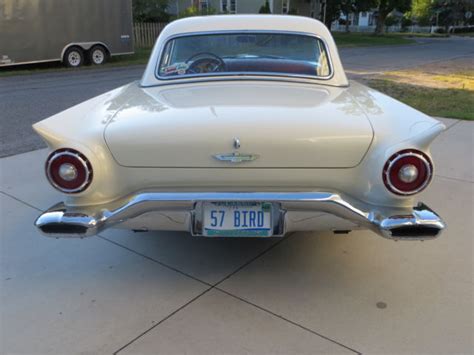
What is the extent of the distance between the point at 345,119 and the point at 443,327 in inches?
49.8

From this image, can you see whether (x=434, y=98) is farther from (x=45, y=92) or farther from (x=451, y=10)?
(x=451, y=10)

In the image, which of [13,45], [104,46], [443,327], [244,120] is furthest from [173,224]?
[104,46]

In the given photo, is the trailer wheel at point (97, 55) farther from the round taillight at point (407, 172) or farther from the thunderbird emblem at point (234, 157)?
the round taillight at point (407, 172)

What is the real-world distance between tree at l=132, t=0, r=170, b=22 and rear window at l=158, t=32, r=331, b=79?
68.8 ft

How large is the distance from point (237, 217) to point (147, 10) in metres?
22.8

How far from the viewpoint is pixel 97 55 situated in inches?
619

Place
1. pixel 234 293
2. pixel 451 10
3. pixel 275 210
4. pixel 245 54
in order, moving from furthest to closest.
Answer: pixel 451 10
pixel 245 54
pixel 234 293
pixel 275 210

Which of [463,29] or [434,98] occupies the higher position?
[463,29]

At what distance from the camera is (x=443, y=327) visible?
2479mm

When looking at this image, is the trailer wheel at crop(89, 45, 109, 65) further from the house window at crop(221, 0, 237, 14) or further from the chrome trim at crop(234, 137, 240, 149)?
the house window at crop(221, 0, 237, 14)

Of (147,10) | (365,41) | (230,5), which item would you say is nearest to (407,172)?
(147,10)

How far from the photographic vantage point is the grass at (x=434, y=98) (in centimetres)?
778

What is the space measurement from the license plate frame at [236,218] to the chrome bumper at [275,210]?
4 cm

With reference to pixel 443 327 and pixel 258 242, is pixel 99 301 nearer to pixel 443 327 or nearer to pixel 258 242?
pixel 258 242
